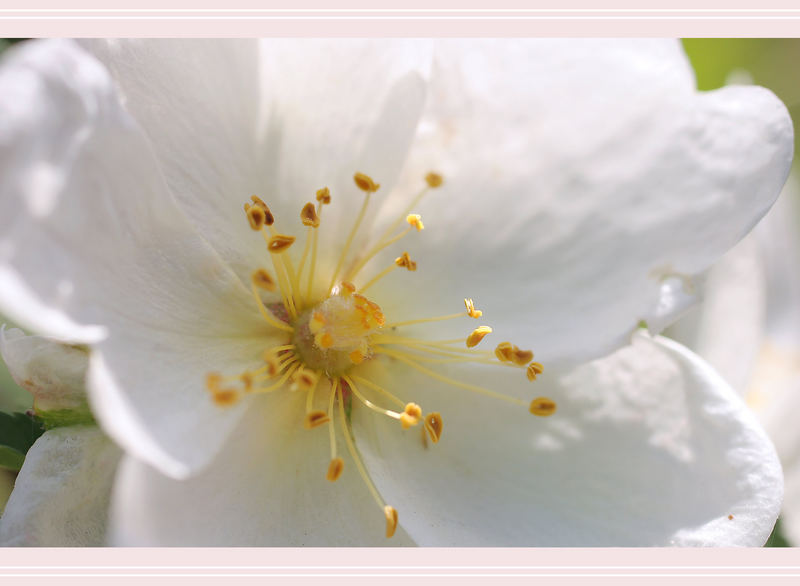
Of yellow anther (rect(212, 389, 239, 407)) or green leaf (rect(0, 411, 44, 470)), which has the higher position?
yellow anther (rect(212, 389, 239, 407))

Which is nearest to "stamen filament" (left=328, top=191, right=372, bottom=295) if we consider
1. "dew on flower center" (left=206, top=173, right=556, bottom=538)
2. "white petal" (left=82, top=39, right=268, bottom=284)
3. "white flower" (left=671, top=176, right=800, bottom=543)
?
"dew on flower center" (left=206, top=173, right=556, bottom=538)

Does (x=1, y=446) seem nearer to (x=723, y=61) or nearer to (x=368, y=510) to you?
(x=368, y=510)

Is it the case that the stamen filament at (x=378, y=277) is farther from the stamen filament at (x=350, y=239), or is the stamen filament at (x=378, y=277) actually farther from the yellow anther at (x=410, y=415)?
the yellow anther at (x=410, y=415)

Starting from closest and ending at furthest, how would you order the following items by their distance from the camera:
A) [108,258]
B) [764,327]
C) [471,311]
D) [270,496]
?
[108,258] → [270,496] → [471,311] → [764,327]

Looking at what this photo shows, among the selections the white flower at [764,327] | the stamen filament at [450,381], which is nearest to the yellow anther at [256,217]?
the stamen filament at [450,381]

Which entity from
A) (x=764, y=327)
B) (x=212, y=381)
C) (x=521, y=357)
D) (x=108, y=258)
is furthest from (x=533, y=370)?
(x=764, y=327)

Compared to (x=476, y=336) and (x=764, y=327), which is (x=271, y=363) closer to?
(x=476, y=336)

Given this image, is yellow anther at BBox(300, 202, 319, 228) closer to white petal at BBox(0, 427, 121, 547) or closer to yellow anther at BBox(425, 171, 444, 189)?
yellow anther at BBox(425, 171, 444, 189)
